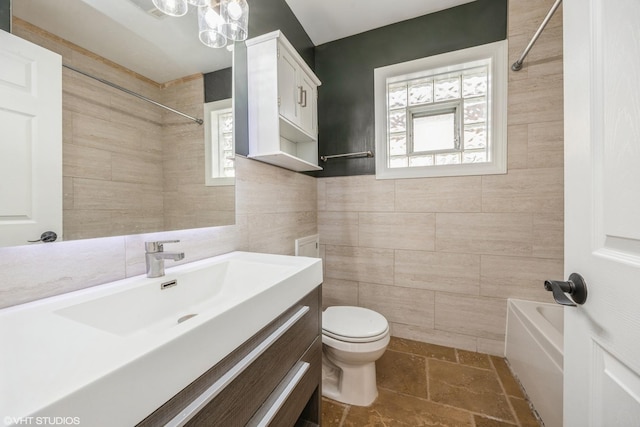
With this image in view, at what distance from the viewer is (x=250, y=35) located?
4.76 ft

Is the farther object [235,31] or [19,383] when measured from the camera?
[235,31]

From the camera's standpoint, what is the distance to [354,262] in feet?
7.11

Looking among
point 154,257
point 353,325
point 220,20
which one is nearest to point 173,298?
point 154,257

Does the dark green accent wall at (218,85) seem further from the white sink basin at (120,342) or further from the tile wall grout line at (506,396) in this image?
the tile wall grout line at (506,396)

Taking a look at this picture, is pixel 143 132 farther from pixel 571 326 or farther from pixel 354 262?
pixel 354 262

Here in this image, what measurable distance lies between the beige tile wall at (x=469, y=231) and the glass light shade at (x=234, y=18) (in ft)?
4.19

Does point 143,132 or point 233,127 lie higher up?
point 233,127

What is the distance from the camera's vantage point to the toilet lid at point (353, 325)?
52.9 inches

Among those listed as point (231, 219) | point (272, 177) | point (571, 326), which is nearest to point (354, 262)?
point (272, 177)

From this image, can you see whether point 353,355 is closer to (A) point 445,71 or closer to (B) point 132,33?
(B) point 132,33

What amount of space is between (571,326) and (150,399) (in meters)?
0.97

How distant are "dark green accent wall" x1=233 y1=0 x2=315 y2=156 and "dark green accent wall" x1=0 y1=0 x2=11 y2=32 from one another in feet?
2.60

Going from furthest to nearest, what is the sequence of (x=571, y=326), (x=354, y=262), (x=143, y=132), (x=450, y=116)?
(x=354, y=262) < (x=450, y=116) < (x=143, y=132) < (x=571, y=326)

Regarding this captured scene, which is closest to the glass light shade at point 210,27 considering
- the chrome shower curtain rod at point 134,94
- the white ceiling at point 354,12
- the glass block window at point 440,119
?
the chrome shower curtain rod at point 134,94
